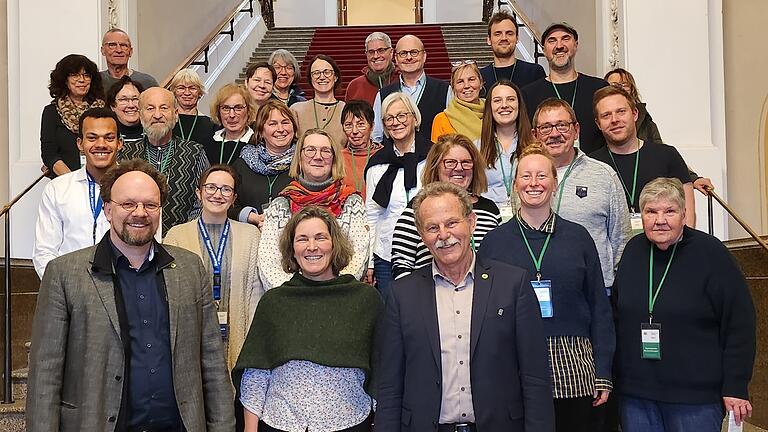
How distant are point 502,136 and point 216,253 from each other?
1.66m

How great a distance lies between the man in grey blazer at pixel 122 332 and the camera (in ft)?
11.2

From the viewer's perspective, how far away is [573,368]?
3.92m

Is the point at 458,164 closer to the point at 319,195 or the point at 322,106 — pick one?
the point at 319,195

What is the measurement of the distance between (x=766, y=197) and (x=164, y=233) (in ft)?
19.6

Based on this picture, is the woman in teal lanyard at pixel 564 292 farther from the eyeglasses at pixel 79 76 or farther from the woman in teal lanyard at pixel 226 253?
the eyeglasses at pixel 79 76

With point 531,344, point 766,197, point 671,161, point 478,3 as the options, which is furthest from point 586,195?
point 478,3

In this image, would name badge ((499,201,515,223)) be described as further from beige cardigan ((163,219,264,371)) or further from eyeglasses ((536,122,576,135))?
beige cardigan ((163,219,264,371))

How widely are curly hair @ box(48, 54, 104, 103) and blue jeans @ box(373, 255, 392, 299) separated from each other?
2.58 metres

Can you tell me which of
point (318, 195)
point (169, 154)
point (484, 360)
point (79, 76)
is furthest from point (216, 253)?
point (79, 76)

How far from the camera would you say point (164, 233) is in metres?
5.30

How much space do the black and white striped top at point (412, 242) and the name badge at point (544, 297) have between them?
0.45 m

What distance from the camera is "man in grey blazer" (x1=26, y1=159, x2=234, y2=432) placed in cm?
340

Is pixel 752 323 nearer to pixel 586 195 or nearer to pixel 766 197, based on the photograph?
pixel 586 195

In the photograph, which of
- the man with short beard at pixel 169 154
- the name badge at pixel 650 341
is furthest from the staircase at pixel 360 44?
the name badge at pixel 650 341
